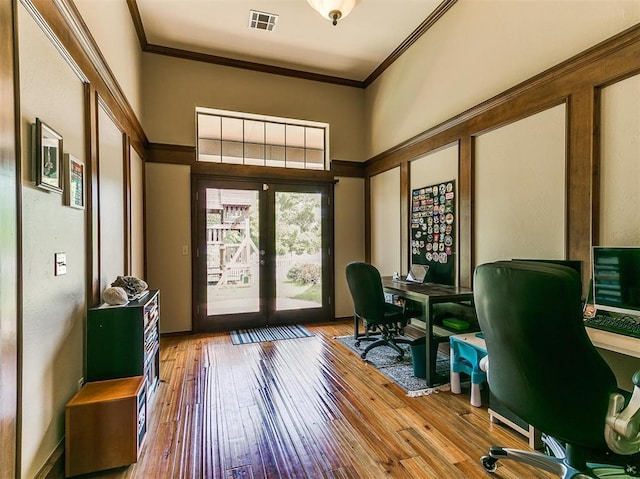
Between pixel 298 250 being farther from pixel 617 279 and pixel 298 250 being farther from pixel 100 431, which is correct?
pixel 617 279

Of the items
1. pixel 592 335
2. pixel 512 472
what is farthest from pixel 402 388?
pixel 592 335

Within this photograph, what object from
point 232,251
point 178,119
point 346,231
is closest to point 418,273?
point 346,231

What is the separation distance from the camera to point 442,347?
144 inches

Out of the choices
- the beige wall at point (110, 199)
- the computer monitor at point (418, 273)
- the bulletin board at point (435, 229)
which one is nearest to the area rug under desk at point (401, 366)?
the computer monitor at point (418, 273)

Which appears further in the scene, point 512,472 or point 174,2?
point 174,2

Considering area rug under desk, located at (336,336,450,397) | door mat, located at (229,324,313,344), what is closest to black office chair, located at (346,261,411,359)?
area rug under desk, located at (336,336,450,397)

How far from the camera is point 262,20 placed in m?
3.63

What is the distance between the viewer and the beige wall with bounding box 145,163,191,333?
4223mm

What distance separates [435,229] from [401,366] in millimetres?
1564

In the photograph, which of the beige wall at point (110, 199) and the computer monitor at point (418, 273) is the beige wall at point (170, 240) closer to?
the beige wall at point (110, 199)

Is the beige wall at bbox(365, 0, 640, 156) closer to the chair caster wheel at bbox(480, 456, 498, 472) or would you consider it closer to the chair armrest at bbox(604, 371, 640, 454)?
the chair armrest at bbox(604, 371, 640, 454)

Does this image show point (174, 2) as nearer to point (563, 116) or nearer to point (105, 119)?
point (105, 119)

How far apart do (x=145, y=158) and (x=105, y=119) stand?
1.74 meters

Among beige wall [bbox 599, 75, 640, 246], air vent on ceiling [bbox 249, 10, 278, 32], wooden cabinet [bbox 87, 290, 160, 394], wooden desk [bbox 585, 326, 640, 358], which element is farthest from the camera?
air vent on ceiling [bbox 249, 10, 278, 32]
